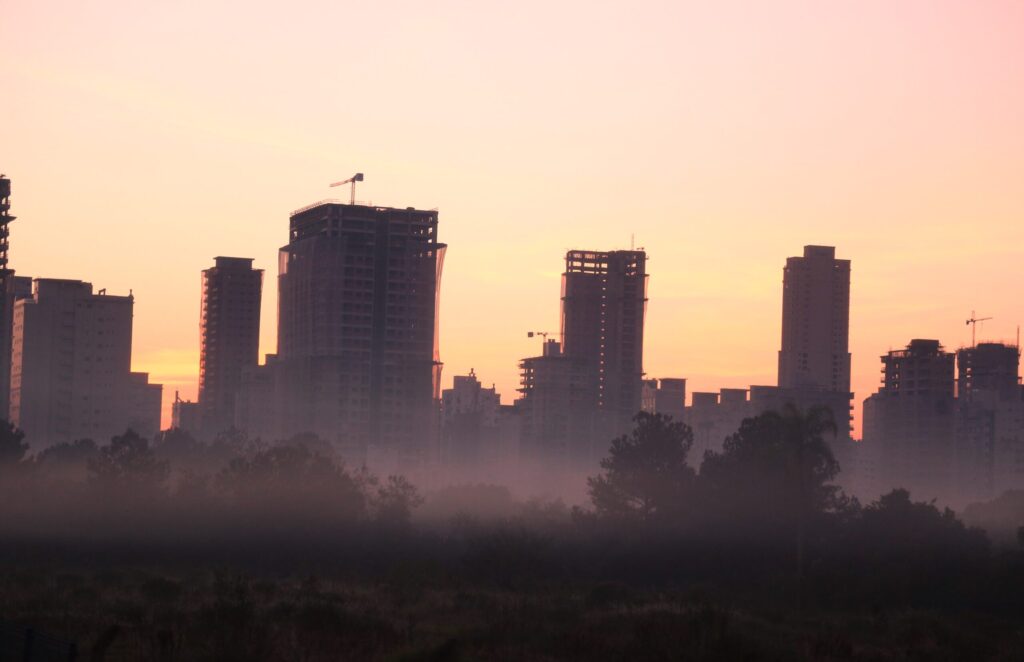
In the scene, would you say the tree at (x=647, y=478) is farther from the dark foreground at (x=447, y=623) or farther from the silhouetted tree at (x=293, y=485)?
the dark foreground at (x=447, y=623)

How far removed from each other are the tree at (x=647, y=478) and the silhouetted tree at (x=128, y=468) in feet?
139

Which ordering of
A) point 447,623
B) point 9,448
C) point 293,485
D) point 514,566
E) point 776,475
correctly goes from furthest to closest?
point 9,448, point 293,485, point 776,475, point 514,566, point 447,623

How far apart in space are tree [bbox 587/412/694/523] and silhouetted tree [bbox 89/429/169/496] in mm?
42287

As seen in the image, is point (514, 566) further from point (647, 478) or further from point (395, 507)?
point (395, 507)

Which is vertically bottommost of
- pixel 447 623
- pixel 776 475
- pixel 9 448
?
pixel 447 623

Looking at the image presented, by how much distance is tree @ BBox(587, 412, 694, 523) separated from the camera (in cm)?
14638

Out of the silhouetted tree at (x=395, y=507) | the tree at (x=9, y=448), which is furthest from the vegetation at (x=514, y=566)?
the tree at (x=9, y=448)

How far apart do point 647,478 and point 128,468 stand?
4985 centimetres

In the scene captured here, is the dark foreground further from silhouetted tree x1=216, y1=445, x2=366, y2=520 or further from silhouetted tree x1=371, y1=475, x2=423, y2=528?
silhouetted tree x1=371, y1=475, x2=423, y2=528

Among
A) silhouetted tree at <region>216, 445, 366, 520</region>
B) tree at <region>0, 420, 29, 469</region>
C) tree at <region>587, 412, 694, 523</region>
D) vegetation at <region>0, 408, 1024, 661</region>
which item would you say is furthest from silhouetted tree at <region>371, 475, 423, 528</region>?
tree at <region>0, 420, 29, 469</region>

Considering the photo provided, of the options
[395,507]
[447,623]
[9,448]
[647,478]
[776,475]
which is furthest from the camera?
[9,448]

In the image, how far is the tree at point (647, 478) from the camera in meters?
146

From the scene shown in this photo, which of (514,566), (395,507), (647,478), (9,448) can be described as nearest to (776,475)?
(647,478)

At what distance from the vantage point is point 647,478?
149750mm
